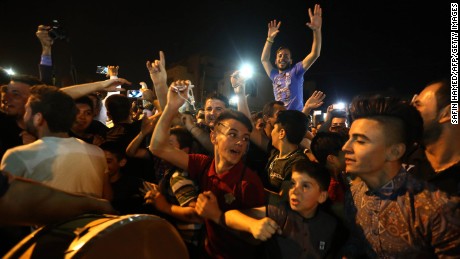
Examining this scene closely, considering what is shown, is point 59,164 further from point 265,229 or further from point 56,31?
point 56,31

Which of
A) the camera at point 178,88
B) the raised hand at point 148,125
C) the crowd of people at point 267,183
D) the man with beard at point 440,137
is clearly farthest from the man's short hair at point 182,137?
the man with beard at point 440,137

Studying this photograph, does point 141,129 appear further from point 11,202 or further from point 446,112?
point 446,112

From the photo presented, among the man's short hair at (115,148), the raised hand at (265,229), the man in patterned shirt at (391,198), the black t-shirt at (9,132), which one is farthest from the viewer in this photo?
the man's short hair at (115,148)

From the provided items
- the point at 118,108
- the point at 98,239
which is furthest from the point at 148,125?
the point at 98,239

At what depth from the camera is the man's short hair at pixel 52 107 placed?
2.62 metres

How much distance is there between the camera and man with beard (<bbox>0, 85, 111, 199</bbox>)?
2320 mm

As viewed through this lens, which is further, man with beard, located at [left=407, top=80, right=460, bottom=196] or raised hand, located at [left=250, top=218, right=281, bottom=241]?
man with beard, located at [left=407, top=80, right=460, bottom=196]

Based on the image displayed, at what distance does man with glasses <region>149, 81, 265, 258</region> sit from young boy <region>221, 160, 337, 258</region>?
19 cm

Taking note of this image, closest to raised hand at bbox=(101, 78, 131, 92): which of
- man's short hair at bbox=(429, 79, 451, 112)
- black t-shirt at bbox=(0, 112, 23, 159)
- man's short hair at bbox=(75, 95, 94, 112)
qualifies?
man's short hair at bbox=(75, 95, 94, 112)

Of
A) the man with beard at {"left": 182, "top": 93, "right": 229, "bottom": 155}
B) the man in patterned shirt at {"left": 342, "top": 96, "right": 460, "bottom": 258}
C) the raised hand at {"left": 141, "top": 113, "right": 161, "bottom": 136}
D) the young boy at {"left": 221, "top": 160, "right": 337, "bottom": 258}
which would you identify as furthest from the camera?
the man with beard at {"left": 182, "top": 93, "right": 229, "bottom": 155}

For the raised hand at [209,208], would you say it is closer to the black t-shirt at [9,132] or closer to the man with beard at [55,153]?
the man with beard at [55,153]

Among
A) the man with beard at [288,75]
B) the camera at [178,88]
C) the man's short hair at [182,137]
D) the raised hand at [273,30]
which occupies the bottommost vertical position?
the man's short hair at [182,137]

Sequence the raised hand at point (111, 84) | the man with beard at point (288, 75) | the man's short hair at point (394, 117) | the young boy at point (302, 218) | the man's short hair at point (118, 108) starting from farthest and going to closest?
the man with beard at point (288, 75)
the man's short hair at point (118, 108)
the raised hand at point (111, 84)
the young boy at point (302, 218)
the man's short hair at point (394, 117)

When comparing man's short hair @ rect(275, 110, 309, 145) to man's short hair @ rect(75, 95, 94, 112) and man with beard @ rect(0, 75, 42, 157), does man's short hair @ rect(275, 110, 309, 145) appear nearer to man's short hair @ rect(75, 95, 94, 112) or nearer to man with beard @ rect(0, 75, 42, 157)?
man's short hair @ rect(75, 95, 94, 112)
